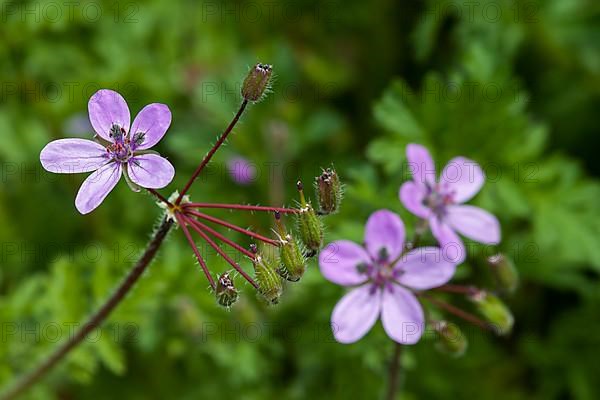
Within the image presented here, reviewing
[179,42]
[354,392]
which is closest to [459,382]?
[354,392]

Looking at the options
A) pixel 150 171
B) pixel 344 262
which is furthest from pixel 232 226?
pixel 344 262

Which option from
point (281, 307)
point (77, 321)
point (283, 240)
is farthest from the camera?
point (281, 307)

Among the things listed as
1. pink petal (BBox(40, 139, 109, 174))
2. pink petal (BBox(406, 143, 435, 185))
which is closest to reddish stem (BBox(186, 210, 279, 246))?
→ pink petal (BBox(40, 139, 109, 174))

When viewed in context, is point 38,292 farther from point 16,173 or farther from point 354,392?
point 354,392

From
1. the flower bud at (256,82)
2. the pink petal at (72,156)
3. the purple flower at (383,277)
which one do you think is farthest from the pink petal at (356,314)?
the pink petal at (72,156)

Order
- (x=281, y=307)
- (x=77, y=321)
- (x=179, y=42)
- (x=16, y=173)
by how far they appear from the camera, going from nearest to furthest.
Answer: (x=77, y=321), (x=281, y=307), (x=16, y=173), (x=179, y=42)

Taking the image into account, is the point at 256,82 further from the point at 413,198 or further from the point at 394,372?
the point at 394,372

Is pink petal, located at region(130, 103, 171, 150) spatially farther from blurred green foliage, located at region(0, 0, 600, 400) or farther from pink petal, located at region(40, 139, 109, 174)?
blurred green foliage, located at region(0, 0, 600, 400)
